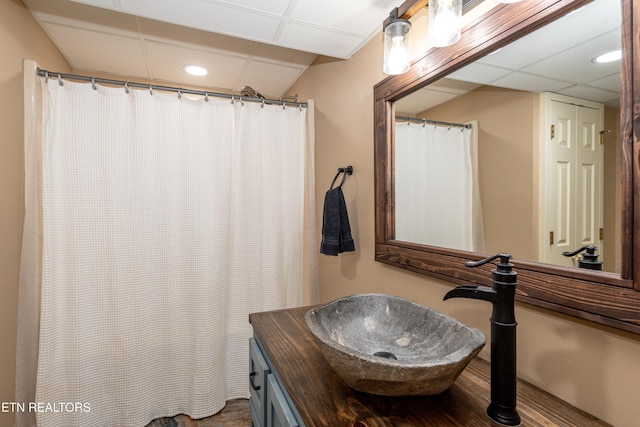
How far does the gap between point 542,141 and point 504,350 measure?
1.75 ft

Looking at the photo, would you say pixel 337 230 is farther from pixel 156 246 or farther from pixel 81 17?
pixel 81 17

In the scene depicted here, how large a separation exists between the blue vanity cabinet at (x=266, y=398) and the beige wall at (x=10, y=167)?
1.27 m

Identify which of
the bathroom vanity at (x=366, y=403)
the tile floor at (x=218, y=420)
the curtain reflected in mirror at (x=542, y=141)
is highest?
the curtain reflected in mirror at (x=542, y=141)

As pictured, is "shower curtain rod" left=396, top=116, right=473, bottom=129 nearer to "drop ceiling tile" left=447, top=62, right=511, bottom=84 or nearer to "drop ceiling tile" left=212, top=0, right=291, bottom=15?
"drop ceiling tile" left=447, top=62, right=511, bottom=84

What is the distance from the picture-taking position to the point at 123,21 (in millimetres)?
1639

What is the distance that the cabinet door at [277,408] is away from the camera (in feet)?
2.43

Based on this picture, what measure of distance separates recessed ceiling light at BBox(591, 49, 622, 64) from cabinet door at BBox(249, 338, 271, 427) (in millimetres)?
1190

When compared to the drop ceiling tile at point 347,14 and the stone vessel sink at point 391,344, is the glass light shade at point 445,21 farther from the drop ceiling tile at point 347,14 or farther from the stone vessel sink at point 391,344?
the stone vessel sink at point 391,344

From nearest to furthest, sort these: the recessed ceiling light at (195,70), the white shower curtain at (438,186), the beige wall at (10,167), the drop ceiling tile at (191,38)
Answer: the white shower curtain at (438,186) < the beige wall at (10,167) < the drop ceiling tile at (191,38) < the recessed ceiling light at (195,70)

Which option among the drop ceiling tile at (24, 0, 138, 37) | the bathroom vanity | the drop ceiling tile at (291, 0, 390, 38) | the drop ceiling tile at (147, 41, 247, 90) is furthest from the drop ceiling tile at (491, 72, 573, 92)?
the drop ceiling tile at (24, 0, 138, 37)

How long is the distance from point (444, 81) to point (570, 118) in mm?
440

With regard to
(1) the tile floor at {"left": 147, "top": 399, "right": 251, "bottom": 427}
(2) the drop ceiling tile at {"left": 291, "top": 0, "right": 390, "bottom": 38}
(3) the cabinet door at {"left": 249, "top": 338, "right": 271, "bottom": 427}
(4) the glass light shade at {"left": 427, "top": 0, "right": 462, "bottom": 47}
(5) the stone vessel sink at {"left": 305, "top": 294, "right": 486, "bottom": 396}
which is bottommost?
(1) the tile floor at {"left": 147, "top": 399, "right": 251, "bottom": 427}

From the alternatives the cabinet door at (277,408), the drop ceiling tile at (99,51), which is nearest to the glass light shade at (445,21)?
the cabinet door at (277,408)

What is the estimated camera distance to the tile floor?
1.74 metres
